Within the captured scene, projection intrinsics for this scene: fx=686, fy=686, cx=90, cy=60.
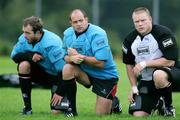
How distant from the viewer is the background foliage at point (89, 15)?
28734mm

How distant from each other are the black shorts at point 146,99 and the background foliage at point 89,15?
1898 cm

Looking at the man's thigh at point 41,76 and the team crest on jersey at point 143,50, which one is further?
the man's thigh at point 41,76

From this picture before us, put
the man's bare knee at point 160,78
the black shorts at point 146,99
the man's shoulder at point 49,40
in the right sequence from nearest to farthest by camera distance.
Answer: the man's bare knee at point 160,78 < the black shorts at point 146,99 < the man's shoulder at point 49,40

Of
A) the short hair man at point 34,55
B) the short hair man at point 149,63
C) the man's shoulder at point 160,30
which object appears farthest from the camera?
the short hair man at point 34,55

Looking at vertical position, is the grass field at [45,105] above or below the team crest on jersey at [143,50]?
below

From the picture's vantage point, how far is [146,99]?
941cm

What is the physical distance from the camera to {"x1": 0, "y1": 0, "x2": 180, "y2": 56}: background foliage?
94.3ft

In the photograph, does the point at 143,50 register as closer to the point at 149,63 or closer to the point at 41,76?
the point at 149,63

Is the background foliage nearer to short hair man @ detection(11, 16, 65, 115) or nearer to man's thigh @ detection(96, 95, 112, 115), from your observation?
short hair man @ detection(11, 16, 65, 115)

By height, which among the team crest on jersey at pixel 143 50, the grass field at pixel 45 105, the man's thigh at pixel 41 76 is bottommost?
the grass field at pixel 45 105

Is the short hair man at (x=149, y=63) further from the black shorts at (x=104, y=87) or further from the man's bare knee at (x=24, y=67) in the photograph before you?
the man's bare knee at (x=24, y=67)

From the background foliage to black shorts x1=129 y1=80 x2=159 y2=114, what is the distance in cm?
1898

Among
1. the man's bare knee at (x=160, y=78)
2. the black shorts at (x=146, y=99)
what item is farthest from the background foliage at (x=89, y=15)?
the man's bare knee at (x=160, y=78)

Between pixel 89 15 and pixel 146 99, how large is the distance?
19845 mm
